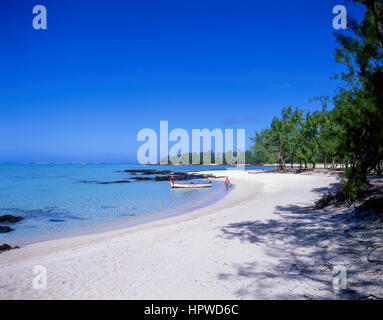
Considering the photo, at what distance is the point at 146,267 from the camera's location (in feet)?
19.0

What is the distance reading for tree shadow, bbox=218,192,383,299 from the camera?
3916 millimetres

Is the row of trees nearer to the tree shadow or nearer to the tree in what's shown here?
the tree

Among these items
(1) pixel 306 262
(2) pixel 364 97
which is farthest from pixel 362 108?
(1) pixel 306 262

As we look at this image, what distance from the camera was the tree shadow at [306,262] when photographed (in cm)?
392

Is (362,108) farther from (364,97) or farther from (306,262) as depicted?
(306,262)

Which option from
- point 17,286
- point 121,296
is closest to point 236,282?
point 121,296

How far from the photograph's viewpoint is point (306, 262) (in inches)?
205

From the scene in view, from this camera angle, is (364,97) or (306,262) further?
(364,97)

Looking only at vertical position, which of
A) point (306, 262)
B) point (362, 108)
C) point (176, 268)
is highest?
point (362, 108)

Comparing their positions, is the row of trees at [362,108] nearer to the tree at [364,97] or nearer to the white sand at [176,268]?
the tree at [364,97]

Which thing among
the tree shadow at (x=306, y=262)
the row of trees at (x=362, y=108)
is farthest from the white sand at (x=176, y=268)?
the row of trees at (x=362, y=108)

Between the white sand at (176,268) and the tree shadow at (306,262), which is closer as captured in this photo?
the tree shadow at (306,262)
